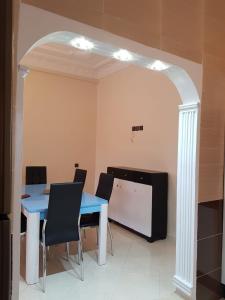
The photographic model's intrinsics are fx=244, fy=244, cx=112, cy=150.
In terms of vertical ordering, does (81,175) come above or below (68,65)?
below

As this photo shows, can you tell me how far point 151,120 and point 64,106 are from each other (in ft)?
6.43

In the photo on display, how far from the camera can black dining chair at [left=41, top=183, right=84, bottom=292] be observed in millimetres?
2383

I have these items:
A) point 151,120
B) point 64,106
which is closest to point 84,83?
point 64,106

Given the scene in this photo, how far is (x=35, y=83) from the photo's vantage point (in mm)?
4785

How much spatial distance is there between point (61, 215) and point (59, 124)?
292 cm

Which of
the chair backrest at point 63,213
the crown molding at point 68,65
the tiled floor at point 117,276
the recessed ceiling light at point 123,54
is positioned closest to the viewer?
the recessed ceiling light at point 123,54

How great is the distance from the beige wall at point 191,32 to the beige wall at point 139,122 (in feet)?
4.77

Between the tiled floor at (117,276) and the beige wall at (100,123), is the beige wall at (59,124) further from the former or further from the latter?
the tiled floor at (117,276)

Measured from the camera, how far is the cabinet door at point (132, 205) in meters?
3.66

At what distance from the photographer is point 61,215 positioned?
246cm

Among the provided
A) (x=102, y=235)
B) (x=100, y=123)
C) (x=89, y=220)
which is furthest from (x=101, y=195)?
(x=100, y=123)

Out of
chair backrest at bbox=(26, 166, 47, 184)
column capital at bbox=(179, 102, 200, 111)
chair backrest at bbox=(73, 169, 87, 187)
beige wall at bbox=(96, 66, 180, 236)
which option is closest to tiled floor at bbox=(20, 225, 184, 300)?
beige wall at bbox=(96, 66, 180, 236)

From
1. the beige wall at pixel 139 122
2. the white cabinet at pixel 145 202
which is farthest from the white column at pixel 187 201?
the beige wall at pixel 139 122

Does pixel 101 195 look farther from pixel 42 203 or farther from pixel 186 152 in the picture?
pixel 186 152
